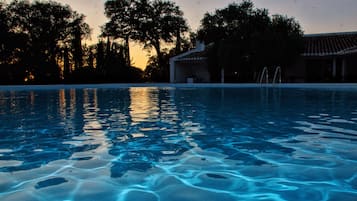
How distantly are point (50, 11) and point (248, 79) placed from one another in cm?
1939

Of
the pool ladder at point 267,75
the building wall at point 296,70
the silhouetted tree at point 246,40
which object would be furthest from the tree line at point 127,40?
the building wall at point 296,70

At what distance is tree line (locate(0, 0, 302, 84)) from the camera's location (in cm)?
2341

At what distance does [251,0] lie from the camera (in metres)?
26.2

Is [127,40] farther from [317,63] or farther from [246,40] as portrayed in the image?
[317,63]

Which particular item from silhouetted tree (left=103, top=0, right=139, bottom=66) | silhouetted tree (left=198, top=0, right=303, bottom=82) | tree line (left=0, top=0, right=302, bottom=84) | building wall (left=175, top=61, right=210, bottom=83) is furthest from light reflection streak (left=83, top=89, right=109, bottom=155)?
silhouetted tree (left=103, top=0, right=139, bottom=66)

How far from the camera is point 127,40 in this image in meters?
35.7

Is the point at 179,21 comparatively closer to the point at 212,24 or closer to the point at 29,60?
the point at 212,24

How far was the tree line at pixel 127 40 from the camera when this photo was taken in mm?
23406

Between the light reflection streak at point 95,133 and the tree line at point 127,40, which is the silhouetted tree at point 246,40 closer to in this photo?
the tree line at point 127,40

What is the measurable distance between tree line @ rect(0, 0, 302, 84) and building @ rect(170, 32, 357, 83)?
177 cm

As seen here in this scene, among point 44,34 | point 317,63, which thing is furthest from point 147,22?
point 317,63

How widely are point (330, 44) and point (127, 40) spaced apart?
19617mm

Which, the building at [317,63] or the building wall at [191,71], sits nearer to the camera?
the building at [317,63]

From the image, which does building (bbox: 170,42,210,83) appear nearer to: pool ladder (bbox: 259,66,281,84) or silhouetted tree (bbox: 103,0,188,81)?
silhouetted tree (bbox: 103,0,188,81)
